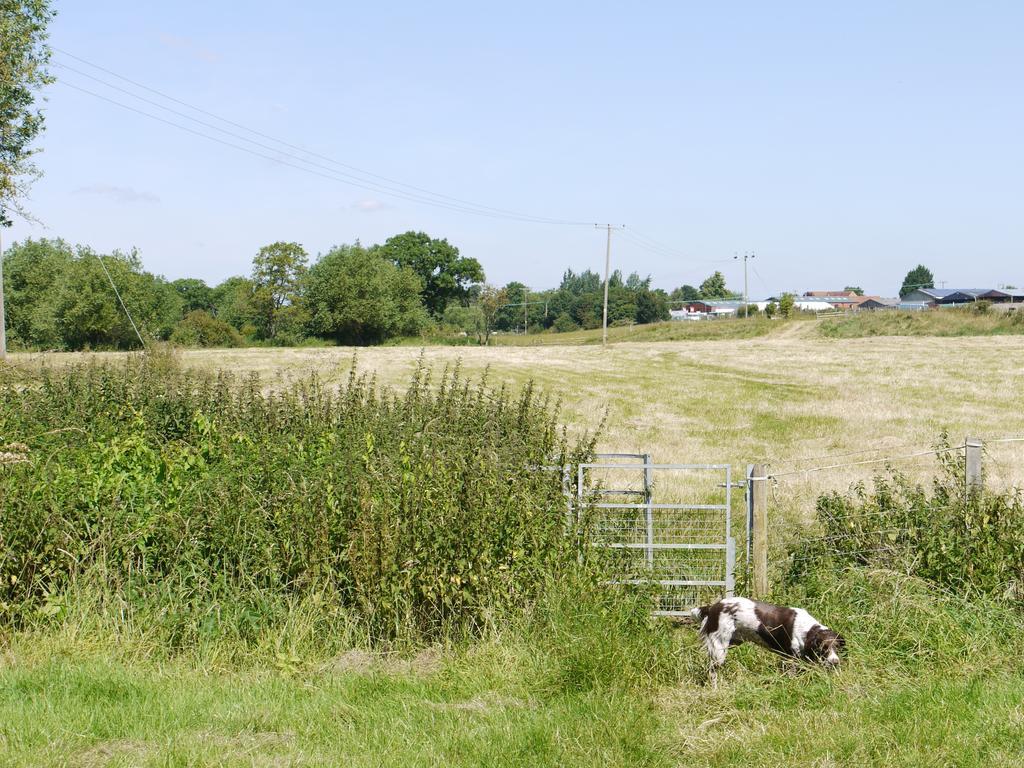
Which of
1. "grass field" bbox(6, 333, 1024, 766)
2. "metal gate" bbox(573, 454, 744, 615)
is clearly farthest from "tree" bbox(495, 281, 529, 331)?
"grass field" bbox(6, 333, 1024, 766)

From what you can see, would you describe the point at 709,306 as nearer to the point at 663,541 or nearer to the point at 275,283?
the point at 275,283

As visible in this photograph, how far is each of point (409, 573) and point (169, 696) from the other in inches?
78.8

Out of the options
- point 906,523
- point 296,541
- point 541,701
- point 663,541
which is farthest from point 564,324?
point 541,701

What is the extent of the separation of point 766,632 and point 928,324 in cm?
6416

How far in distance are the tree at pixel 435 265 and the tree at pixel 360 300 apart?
95.6 feet

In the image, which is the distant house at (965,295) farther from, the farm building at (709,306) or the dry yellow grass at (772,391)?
the dry yellow grass at (772,391)

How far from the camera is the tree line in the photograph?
6378 cm

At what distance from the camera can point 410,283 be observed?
7994 centimetres

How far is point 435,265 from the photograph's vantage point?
110 metres

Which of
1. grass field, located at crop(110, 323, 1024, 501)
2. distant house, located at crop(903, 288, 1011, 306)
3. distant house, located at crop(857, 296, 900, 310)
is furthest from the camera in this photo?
distant house, located at crop(857, 296, 900, 310)

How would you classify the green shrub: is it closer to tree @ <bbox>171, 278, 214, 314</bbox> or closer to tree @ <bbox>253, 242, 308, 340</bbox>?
tree @ <bbox>253, 242, 308, 340</bbox>

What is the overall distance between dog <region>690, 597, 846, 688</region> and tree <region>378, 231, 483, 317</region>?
335 feet

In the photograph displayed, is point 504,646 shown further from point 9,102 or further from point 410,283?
point 410,283

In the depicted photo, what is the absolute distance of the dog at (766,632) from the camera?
247 inches
